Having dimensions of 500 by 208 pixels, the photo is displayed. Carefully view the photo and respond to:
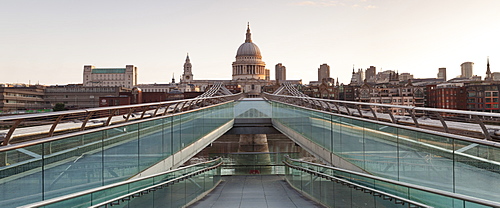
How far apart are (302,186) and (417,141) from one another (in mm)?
6701

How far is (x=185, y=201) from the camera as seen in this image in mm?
8883

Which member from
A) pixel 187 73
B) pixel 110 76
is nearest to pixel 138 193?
pixel 187 73

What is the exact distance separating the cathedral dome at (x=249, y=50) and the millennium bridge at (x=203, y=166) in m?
125

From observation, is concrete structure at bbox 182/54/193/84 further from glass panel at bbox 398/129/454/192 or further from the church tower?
glass panel at bbox 398/129/454/192

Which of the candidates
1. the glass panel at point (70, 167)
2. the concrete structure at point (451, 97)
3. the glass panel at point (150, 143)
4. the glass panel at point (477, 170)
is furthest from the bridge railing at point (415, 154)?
the concrete structure at point (451, 97)

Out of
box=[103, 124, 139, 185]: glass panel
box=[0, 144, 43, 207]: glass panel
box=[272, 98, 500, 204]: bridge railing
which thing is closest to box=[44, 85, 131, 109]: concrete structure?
box=[272, 98, 500, 204]: bridge railing

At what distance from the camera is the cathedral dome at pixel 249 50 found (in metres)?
135

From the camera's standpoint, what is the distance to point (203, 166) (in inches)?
445

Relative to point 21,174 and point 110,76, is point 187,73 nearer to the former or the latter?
point 110,76

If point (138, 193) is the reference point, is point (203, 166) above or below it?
below

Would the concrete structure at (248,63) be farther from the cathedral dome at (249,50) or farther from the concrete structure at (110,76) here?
the concrete structure at (110,76)

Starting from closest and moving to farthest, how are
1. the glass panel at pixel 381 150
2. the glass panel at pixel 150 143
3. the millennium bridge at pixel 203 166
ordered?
the millennium bridge at pixel 203 166, the glass panel at pixel 381 150, the glass panel at pixel 150 143

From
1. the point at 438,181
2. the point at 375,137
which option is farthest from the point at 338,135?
the point at 438,181

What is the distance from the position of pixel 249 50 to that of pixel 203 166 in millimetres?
125926
